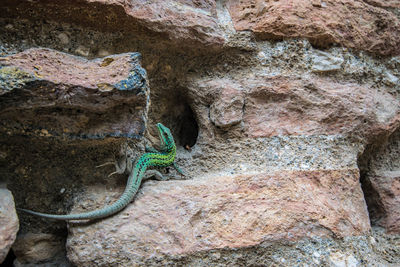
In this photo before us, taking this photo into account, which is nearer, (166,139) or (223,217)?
(223,217)

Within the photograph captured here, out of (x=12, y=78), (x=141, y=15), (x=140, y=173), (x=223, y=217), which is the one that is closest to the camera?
(x=12, y=78)

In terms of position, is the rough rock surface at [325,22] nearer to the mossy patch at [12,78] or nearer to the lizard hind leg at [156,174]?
the lizard hind leg at [156,174]

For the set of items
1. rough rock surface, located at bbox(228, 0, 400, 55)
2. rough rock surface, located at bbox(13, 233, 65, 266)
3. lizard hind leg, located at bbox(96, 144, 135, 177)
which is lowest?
rough rock surface, located at bbox(13, 233, 65, 266)

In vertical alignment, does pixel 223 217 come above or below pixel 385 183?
below

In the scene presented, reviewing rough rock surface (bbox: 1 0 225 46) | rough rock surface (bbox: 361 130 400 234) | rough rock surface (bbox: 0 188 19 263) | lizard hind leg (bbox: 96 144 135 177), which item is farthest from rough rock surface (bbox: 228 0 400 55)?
rough rock surface (bbox: 0 188 19 263)

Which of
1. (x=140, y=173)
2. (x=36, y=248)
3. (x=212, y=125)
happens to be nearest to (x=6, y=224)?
(x=36, y=248)

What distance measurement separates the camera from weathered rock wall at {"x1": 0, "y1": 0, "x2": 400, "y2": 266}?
130cm

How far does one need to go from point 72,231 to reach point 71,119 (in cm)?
44

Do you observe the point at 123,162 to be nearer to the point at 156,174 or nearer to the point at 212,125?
the point at 156,174

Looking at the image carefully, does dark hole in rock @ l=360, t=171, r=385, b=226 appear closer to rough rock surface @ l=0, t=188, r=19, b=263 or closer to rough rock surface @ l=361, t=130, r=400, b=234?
rough rock surface @ l=361, t=130, r=400, b=234

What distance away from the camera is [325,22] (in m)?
1.74

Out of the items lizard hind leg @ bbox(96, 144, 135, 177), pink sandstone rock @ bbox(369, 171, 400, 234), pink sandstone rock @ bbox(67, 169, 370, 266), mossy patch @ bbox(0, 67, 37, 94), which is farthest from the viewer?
pink sandstone rock @ bbox(369, 171, 400, 234)

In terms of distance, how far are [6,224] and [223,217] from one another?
79 centimetres

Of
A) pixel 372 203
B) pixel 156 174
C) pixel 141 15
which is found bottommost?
pixel 156 174
